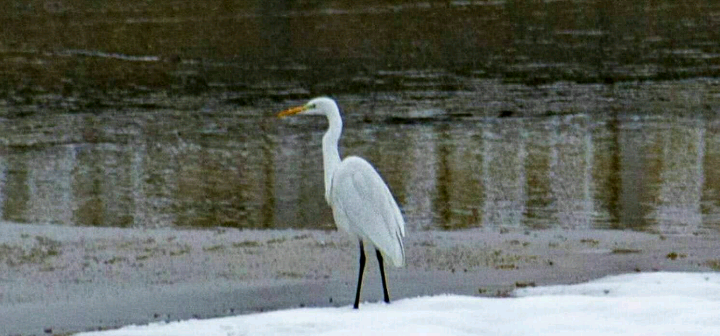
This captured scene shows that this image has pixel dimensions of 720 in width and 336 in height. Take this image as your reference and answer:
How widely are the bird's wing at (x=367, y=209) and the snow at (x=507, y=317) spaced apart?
1.17ft

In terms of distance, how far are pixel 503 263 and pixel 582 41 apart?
18.0m

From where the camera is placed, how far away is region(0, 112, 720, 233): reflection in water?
12.2 metres

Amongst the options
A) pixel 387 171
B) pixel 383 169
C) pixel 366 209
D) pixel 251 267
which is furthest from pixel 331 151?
pixel 383 169

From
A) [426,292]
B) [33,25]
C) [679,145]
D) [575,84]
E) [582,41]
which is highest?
[33,25]

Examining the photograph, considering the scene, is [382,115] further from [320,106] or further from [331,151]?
[331,151]

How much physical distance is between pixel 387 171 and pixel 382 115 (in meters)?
4.32

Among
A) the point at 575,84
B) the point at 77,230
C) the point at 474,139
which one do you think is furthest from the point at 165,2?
the point at 77,230

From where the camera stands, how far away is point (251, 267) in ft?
33.0

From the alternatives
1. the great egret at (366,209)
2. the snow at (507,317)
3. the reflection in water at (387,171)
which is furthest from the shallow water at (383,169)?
the snow at (507,317)

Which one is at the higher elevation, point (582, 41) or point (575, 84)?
point (582, 41)

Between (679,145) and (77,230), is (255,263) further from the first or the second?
(679,145)

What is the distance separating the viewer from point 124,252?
34.8 feet

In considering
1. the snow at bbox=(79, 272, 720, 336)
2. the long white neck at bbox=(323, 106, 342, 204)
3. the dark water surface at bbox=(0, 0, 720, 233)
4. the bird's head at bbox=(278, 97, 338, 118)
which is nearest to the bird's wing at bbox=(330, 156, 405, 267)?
the long white neck at bbox=(323, 106, 342, 204)

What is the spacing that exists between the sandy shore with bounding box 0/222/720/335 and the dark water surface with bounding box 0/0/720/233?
0.69m
